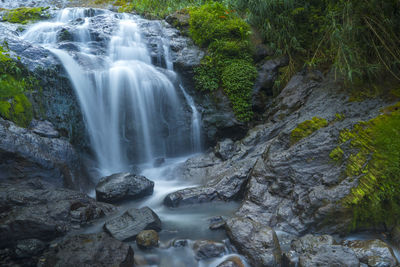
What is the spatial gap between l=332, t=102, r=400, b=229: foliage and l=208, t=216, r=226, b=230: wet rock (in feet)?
5.74

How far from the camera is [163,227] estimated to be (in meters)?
4.21

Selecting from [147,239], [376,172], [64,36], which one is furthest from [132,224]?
[64,36]

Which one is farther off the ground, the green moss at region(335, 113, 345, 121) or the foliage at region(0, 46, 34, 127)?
the foliage at region(0, 46, 34, 127)

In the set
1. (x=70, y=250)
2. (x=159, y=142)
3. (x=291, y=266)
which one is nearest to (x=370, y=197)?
(x=291, y=266)

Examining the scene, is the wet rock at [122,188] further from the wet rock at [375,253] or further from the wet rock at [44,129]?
the wet rock at [375,253]

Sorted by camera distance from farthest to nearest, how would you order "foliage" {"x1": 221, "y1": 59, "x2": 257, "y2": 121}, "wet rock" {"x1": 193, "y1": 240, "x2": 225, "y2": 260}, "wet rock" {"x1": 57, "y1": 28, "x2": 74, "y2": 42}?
"wet rock" {"x1": 57, "y1": 28, "x2": 74, "y2": 42} < "foliage" {"x1": 221, "y1": 59, "x2": 257, "y2": 121} < "wet rock" {"x1": 193, "y1": 240, "x2": 225, "y2": 260}

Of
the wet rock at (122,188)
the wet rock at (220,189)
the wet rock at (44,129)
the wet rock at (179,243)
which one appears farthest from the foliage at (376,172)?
the wet rock at (44,129)

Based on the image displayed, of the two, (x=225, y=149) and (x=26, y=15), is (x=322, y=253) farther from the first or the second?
(x=26, y=15)

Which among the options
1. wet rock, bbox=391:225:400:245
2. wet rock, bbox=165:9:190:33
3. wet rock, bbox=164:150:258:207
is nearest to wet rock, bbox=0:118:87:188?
wet rock, bbox=164:150:258:207

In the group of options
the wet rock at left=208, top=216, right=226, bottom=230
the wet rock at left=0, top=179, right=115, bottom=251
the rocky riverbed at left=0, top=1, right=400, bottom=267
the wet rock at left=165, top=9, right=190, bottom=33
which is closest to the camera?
the rocky riverbed at left=0, top=1, right=400, bottom=267

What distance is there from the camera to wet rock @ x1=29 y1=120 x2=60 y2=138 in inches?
214

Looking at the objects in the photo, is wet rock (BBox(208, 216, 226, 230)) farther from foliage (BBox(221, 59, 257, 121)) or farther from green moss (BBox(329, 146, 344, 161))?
foliage (BBox(221, 59, 257, 121))

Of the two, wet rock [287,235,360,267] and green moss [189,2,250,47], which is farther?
green moss [189,2,250,47]

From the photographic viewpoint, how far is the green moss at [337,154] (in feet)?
13.2
